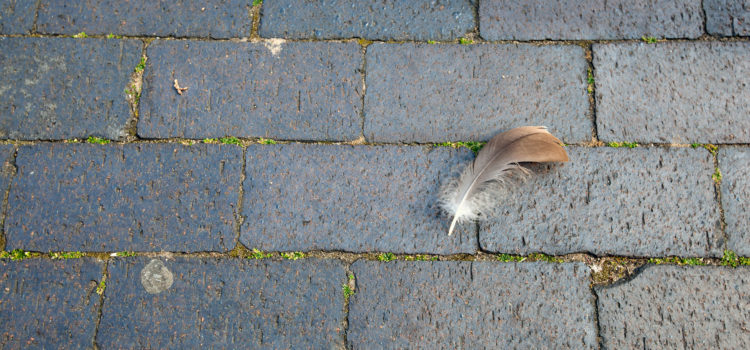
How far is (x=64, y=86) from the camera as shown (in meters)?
2.67

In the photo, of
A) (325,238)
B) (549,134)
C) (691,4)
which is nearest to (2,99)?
(325,238)

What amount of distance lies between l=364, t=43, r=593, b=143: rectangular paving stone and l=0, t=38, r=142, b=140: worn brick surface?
1.22m

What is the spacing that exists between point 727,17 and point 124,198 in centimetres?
306

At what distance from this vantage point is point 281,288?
2.40 meters

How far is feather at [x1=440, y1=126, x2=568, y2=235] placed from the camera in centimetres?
233

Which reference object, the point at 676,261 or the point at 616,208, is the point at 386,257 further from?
the point at 676,261

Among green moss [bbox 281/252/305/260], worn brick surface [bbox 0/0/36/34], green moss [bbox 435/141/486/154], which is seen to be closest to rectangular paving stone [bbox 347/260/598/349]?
green moss [bbox 281/252/305/260]

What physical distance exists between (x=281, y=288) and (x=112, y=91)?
4.20 feet

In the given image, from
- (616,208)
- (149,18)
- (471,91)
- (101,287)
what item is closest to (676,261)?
(616,208)

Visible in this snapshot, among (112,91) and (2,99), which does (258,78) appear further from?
(2,99)

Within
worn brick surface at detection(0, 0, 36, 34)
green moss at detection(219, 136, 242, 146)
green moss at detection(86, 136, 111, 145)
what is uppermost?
worn brick surface at detection(0, 0, 36, 34)

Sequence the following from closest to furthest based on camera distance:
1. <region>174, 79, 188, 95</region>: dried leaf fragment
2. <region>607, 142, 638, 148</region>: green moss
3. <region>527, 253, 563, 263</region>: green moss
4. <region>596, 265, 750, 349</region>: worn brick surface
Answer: <region>596, 265, 750, 349</region>: worn brick surface
<region>527, 253, 563, 263</region>: green moss
<region>607, 142, 638, 148</region>: green moss
<region>174, 79, 188, 95</region>: dried leaf fragment

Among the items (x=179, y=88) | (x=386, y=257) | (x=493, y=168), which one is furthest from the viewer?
(x=179, y=88)

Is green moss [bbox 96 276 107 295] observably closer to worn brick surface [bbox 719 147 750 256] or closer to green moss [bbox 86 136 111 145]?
green moss [bbox 86 136 111 145]
